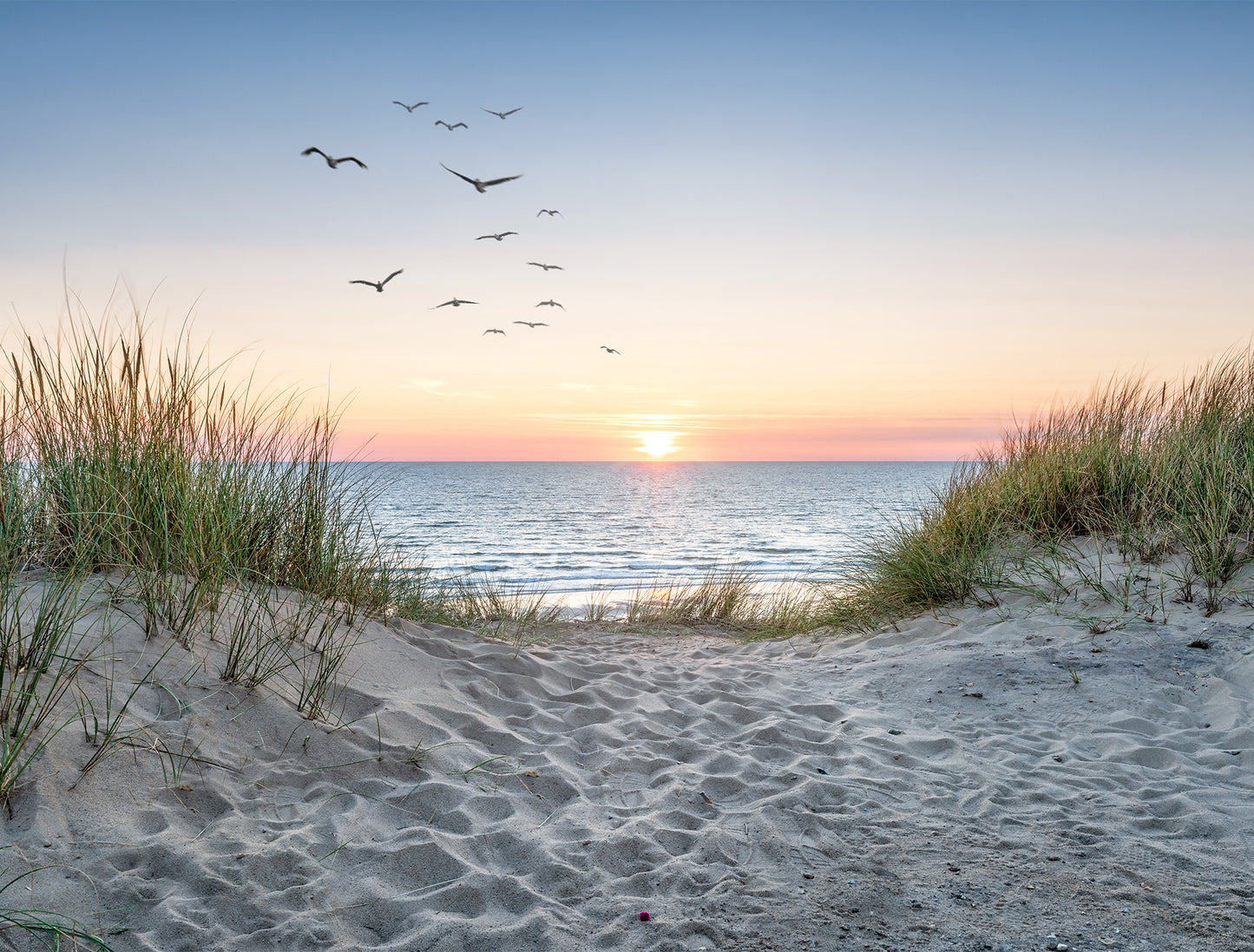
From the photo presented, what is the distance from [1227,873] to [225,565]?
4314 mm

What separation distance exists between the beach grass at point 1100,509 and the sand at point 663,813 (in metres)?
1.07

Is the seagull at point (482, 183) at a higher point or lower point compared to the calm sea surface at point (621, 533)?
higher

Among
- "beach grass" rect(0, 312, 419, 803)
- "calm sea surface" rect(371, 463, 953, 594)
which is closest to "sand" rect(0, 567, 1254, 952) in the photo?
"beach grass" rect(0, 312, 419, 803)

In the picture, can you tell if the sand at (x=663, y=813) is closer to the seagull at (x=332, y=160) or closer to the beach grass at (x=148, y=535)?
the beach grass at (x=148, y=535)

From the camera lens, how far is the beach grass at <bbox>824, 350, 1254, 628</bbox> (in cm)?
520

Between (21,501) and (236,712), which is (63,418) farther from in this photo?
(236,712)

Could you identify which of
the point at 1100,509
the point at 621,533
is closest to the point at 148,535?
the point at 1100,509

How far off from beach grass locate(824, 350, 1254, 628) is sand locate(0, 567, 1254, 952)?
3.50 feet

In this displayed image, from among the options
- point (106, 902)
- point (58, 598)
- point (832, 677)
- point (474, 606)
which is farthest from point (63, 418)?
point (832, 677)

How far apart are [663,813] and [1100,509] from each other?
543 cm

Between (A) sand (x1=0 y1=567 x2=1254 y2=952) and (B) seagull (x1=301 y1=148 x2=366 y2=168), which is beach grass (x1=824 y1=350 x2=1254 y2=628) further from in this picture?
(B) seagull (x1=301 y1=148 x2=366 y2=168)

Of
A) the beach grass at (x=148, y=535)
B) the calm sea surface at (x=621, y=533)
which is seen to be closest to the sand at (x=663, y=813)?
the beach grass at (x=148, y=535)

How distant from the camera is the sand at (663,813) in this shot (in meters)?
2.12

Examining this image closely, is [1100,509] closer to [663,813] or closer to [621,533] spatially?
[663,813]
